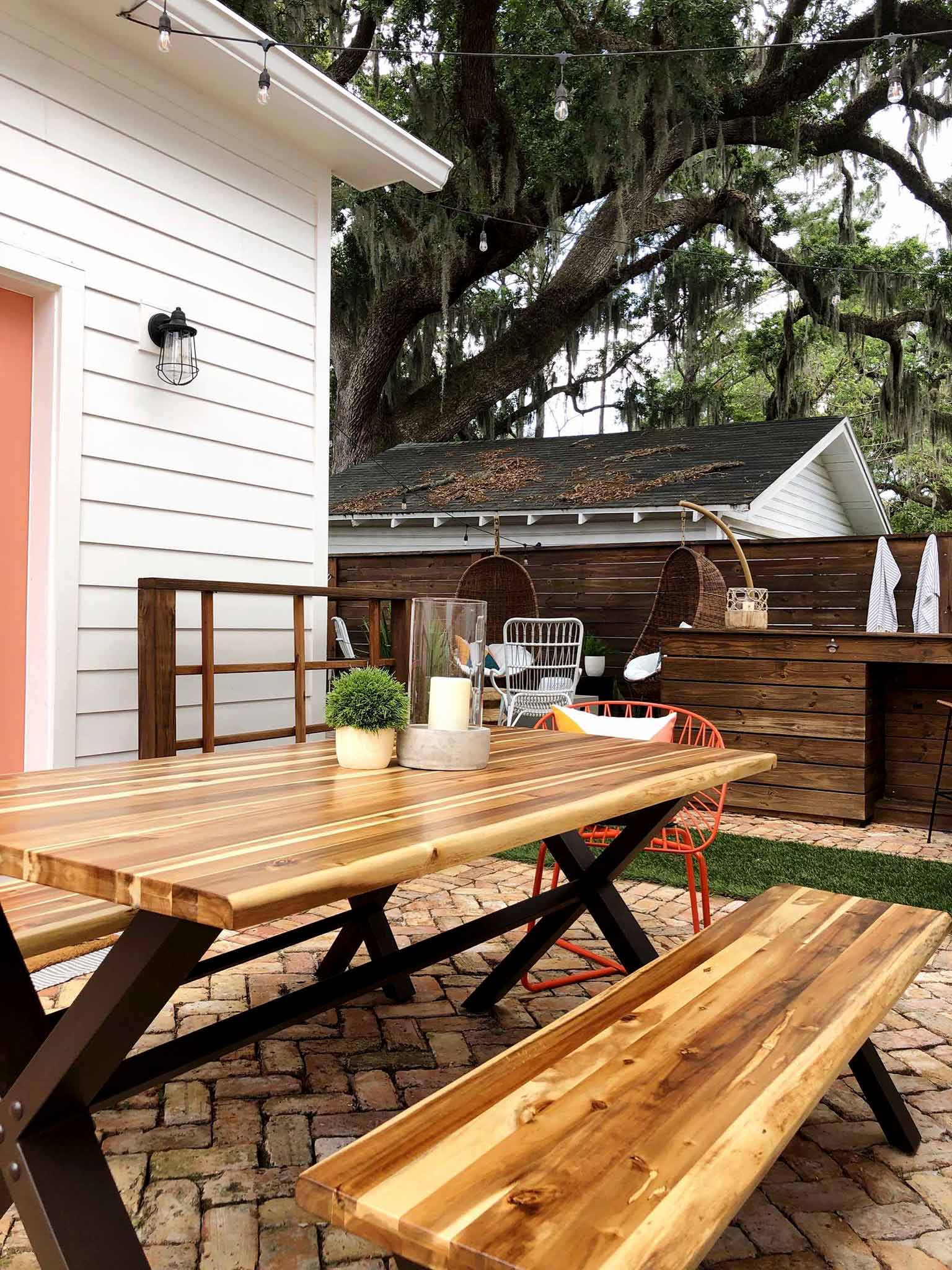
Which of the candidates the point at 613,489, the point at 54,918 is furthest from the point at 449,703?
the point at 613,489

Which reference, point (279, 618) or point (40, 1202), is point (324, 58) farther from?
point (40, 1202)

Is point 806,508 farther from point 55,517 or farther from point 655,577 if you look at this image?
point 55,517

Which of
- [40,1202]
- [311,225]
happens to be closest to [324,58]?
[311,225]

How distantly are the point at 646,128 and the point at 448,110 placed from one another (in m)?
1.95

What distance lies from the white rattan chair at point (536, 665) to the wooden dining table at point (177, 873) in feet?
18.3

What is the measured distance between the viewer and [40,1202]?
114cm

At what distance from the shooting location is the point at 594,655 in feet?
29.3

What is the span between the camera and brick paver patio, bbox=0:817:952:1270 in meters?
1.62

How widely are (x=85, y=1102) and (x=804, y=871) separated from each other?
350 cm

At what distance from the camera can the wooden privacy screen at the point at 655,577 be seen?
792cm

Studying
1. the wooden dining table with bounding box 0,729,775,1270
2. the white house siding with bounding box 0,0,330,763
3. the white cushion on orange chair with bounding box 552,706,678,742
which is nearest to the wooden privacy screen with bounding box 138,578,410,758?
the white house siding with bounding box 0,0,330,763

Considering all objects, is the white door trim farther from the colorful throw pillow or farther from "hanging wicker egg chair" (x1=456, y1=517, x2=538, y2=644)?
"hanging wicker egg chair" (x1=456, y1=517, x2=538, y2=644)

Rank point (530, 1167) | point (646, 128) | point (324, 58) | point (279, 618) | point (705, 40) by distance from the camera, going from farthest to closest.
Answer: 1. point (324, 58)
2. point (646, 128)
3. point (705, 40)
4. point (279, 618)
5. point (530, 1167)

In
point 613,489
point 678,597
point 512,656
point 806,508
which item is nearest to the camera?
point 678,597
